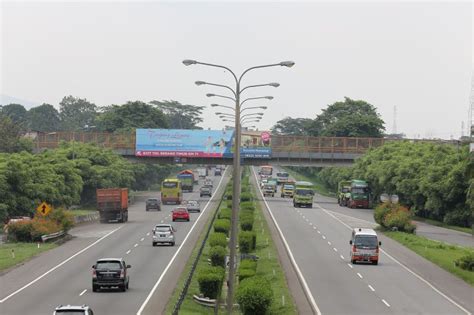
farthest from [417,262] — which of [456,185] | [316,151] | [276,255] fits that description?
[316,151]

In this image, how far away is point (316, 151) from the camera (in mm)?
127062

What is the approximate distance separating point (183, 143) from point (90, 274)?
7684 centimetres

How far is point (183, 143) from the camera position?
124250 millimetres

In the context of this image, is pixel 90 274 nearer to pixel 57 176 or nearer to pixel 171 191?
pixel 57 176

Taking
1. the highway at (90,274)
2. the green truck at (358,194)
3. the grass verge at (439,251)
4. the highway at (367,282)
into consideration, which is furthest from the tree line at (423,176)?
the highway at (90,274)

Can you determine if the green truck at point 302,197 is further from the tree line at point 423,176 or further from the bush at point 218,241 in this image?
the bush at point 218,241

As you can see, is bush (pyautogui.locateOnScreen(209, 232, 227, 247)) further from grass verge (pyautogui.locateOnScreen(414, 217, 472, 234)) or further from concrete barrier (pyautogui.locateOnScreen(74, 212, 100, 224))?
grass verge (pyautogui.locateOnScreen(414, 217, 472, 234))

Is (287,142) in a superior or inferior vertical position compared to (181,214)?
superior

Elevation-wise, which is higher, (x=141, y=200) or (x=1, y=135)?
(x=1, y=135)

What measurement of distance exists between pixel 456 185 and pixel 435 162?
459 inches

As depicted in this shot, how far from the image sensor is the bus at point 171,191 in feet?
414

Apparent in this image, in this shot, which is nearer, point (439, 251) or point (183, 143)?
point (439, 251)

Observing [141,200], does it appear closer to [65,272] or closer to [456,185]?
[456,185]

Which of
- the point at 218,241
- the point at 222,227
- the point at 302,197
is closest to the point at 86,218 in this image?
the point at 222,227
